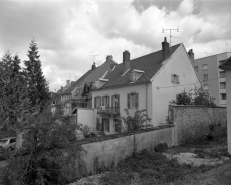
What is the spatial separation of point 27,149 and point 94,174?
357cm

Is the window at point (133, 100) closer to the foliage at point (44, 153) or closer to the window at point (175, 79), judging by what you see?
the window at point (175, 79)

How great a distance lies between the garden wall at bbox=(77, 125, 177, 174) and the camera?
29.3 ft

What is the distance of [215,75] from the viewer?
1505 inches

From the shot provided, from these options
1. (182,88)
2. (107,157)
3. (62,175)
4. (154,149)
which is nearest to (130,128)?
(154,149)

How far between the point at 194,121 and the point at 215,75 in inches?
1026

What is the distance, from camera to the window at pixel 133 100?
19.8 meters

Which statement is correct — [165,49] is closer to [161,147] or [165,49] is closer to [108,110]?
[108,110]

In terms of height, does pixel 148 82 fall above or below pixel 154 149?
above

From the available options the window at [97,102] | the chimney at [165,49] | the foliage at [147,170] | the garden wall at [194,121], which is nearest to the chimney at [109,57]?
the window at [97,102]

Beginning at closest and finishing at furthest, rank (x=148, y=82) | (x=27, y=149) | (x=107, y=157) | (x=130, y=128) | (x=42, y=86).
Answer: (x=27, y=149) < (x=107, y=157) < (x=130, y=128) < (x=148, y=82) < (x=42, y=86)

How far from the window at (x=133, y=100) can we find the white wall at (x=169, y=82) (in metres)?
2.04

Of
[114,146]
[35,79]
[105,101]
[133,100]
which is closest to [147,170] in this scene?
[114,146]

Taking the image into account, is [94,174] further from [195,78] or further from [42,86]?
[42,86]

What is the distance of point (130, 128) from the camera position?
1387 cm
